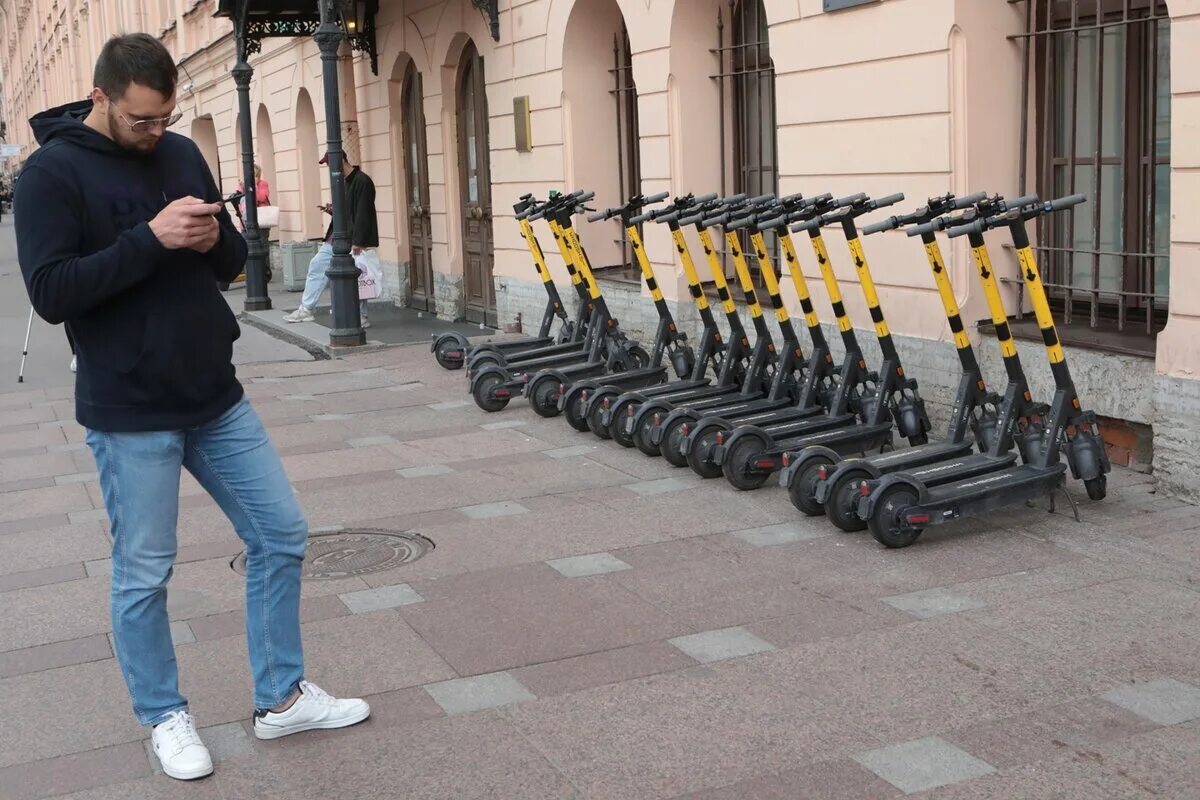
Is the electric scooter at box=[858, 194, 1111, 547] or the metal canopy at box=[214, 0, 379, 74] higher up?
the metal canopy at box=[214, 0, 379, 74]

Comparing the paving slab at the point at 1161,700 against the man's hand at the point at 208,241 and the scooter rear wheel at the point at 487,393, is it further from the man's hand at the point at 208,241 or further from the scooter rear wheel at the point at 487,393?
the scooter rear wheel at the point at 487,393

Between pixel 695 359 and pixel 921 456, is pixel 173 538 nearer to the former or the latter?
pixel 921 456

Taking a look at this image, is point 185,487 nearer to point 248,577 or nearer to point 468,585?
point 468,585

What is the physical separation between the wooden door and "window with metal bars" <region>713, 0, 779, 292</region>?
6.11m

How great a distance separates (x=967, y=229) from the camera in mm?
6000

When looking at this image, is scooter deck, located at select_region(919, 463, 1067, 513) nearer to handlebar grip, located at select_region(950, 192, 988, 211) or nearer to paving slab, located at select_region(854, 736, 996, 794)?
handlebar grip, located at select_region(950, 192, 988, 211)

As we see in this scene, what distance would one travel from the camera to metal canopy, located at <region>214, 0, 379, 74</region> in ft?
55.4

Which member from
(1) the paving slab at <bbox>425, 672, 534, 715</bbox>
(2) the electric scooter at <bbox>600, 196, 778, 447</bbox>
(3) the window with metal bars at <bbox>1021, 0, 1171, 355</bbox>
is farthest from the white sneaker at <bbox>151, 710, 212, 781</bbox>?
(3) the window with metal bars at <bbox>1021, 0, 1171, 355</bbox>

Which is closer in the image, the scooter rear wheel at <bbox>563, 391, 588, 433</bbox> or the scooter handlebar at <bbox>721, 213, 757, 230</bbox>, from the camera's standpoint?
the scooter handlebar at <bbox>721, 213, 757, 230</bbox>

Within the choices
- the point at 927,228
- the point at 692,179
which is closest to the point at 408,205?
the point at 692,179

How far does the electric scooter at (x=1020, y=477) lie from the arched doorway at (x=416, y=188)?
10824mm

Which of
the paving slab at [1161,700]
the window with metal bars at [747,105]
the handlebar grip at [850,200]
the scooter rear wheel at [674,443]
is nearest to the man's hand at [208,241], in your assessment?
the paving slab at [1161,700]

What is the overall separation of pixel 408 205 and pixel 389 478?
32.3 ft

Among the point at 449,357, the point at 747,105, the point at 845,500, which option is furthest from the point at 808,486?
the point at 449,357
